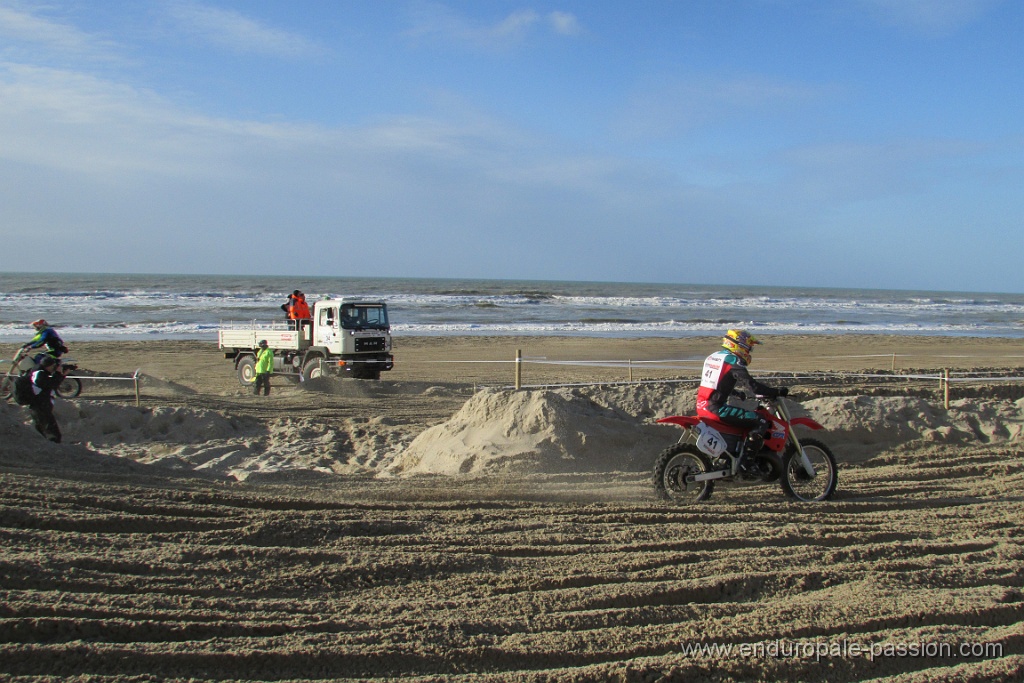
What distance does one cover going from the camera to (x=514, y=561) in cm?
500

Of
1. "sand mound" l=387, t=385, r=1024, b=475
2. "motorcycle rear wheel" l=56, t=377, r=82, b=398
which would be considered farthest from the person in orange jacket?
"sand mound" l=387, t=385, r=1024, b=475

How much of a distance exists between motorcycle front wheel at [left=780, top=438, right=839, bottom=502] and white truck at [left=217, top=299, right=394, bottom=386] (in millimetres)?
12151

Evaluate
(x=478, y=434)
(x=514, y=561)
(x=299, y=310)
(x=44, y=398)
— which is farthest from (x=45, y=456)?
(x=299, y=310)

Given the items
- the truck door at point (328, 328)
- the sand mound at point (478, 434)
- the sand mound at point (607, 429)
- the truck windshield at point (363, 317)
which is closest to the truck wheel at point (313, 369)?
the truck door at point (328, 328)

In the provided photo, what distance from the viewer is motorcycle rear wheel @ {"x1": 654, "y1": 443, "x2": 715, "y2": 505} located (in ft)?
22.2

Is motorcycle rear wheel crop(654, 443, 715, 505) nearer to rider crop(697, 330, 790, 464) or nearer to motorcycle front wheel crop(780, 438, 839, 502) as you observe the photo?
rider crop(697, 330, 790, 464)

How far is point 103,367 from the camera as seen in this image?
20.0 metres

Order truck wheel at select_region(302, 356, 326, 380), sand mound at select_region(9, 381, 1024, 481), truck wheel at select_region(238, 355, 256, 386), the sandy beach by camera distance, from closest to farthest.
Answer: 1. the sandy beach
2. sand mound at select_region(9, 381, 1024, 481)
3. truck wheel at select_region(302, 356, 326, 380)
4. truck wheel at select_region(238, 355, 256, 386)

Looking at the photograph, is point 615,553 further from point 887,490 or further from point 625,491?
point 887,490

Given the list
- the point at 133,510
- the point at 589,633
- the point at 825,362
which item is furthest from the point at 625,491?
the point at 825,362

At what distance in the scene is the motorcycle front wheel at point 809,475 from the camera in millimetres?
6906

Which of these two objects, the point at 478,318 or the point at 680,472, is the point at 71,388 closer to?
the point at 680,472

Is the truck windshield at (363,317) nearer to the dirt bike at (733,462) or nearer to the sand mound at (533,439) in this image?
the sand mound at (533,439)

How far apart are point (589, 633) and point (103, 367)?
63.8 ft
